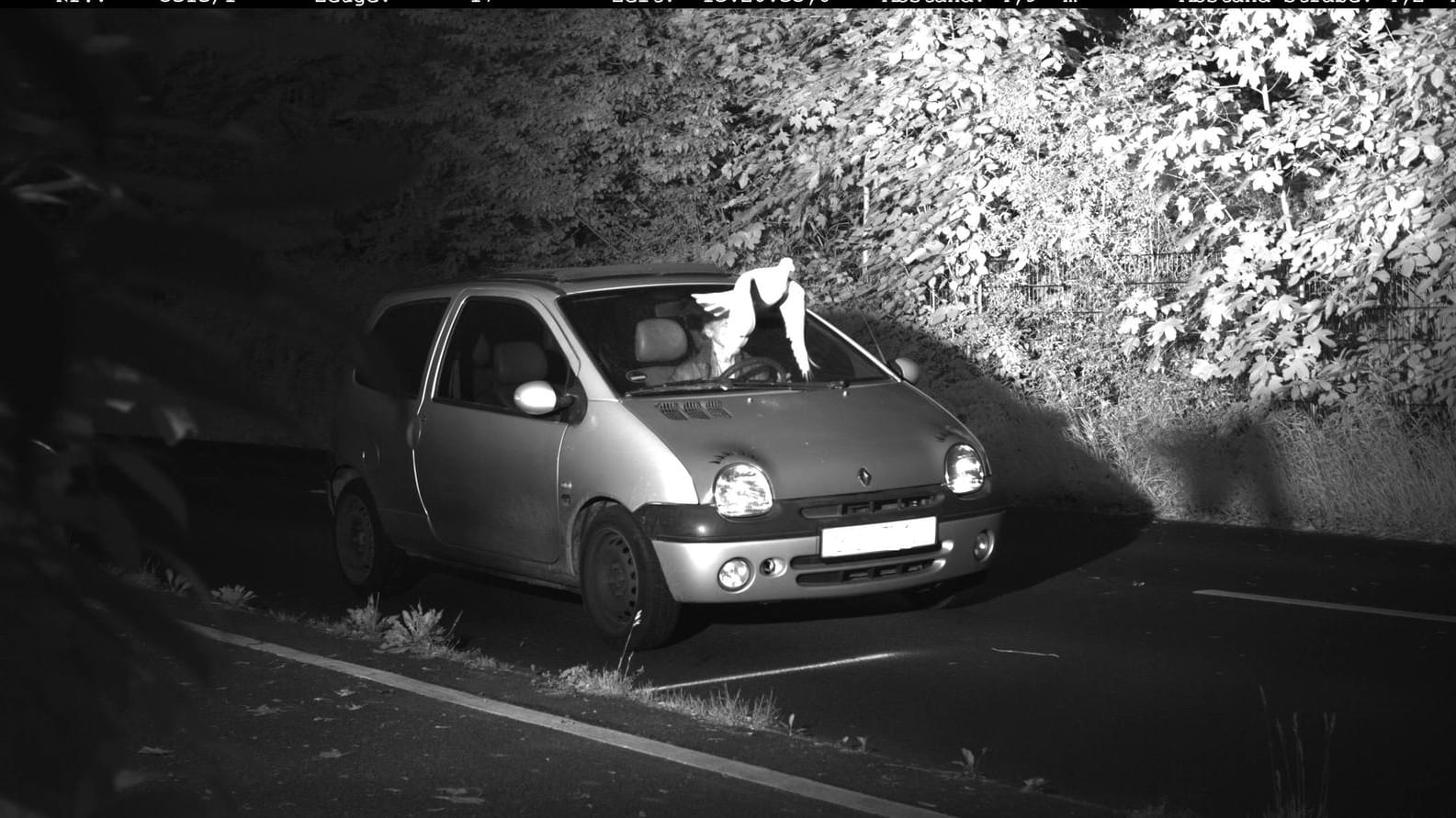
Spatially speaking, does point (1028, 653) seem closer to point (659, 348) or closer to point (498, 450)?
point (659, 348)

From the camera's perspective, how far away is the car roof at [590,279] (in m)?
9.10

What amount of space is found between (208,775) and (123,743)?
20cm

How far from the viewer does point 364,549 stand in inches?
388

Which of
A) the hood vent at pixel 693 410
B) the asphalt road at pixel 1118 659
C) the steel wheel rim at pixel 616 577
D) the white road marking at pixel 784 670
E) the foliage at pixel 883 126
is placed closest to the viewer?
the asphalt road at pixel 1118 659

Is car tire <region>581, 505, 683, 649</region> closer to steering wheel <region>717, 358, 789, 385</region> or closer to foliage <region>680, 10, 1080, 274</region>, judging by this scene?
steering wheel <region>717, 358, 789, 385</region>

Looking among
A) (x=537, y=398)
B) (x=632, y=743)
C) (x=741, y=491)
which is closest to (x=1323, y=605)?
(x=741, y=491)

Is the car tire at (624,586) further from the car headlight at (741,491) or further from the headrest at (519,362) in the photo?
the headrest at (519,362)

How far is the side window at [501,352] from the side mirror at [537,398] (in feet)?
0.73

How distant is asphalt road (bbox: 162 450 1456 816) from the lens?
19.2ft

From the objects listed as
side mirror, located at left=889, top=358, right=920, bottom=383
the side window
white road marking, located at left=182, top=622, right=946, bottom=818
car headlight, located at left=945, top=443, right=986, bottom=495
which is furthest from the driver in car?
white road marking, located at left=182, top=622, right=946, bottom=818

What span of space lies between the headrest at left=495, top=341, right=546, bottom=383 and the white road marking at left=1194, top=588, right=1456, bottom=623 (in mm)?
3367

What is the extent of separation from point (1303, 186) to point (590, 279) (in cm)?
856

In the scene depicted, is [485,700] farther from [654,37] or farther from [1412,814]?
[654,37]

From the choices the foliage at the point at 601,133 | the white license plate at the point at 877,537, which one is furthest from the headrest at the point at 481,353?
the foliage at the point at 601,133
